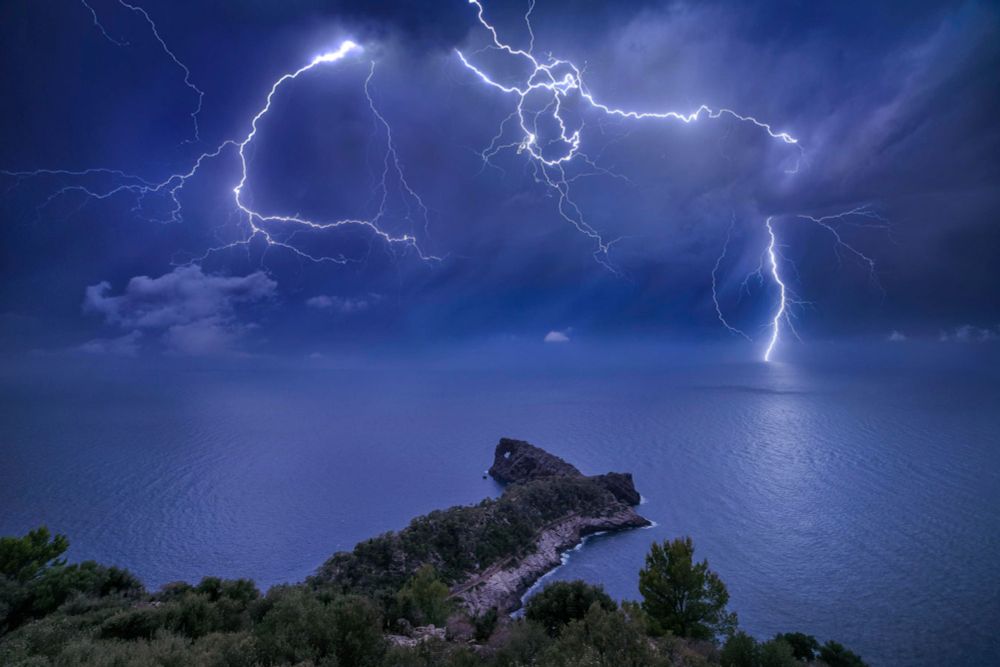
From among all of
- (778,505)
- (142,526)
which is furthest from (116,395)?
(778,505)

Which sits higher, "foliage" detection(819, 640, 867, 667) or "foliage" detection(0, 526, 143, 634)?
"foliage" detection(0, 526, 143, 634)

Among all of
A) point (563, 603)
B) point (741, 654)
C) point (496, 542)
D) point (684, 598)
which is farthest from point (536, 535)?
point (741, 654)

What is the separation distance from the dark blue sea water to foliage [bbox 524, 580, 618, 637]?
1223 centimetres

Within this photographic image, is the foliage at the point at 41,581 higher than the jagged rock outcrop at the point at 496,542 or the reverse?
the reverse

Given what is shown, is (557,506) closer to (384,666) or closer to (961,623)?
(961,623)

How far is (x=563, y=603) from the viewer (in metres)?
17.9

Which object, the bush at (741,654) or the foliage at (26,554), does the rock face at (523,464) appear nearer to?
the bush at (741,654)

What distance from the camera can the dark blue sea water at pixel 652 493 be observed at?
28.1 metres

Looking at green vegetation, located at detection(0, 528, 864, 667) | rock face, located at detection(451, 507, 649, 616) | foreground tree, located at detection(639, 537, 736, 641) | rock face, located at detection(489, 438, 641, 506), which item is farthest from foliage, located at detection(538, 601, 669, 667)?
rock face, located at detection(489, 438, 641, 506)

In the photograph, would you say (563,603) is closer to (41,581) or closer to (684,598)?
(684,598)

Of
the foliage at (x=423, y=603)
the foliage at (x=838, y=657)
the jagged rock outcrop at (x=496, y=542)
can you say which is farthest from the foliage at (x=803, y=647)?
the foliage at (x=423, y=603)

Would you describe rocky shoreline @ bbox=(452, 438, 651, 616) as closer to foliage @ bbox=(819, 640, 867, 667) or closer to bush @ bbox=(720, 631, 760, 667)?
bush @ bbox=(720, 631, 760, 667)

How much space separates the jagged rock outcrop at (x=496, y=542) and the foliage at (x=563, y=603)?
6.77m

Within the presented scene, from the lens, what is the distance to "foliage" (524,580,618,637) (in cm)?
1739
